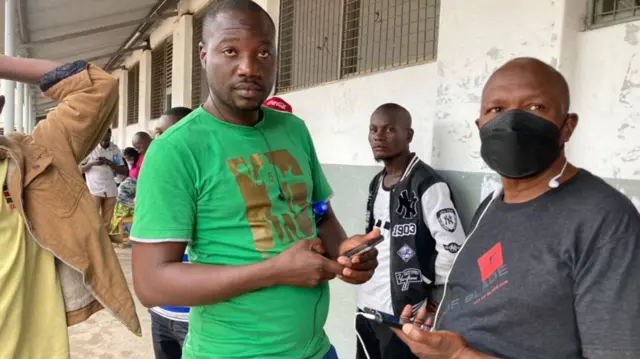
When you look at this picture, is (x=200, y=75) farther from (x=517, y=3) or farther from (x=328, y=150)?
(x=517, y=3)

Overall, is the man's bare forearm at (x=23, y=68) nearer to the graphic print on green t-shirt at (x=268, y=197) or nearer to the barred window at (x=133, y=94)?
the graphic print on green t-shirt at (x=268, y=197)

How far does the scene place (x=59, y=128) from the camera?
170 centimetres

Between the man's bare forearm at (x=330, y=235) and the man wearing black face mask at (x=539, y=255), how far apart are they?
33 cm

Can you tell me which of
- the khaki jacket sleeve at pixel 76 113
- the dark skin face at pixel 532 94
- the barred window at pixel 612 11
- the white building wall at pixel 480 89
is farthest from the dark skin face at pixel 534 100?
the khaki jacket sleeve at pixel 76 113

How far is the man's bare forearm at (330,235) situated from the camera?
5.10 ft

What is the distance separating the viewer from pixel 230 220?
130cm

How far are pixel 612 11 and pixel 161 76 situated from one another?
30.4 ft

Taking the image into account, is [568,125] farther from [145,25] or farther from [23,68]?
[145,25]

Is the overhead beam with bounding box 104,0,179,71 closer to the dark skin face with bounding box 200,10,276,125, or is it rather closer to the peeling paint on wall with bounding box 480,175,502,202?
the peeling paint on wall with bounding box 480,175,502,202

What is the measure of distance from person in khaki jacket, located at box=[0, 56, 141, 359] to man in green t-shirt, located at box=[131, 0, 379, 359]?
47 cm

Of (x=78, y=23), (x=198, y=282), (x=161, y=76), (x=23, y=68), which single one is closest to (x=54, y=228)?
(x=23, y=68)

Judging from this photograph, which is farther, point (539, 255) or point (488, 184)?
point (488, 184)

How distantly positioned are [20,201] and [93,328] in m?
3.23

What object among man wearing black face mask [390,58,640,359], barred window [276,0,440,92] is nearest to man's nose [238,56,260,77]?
man wearing black face mask [390,58,640,359]
